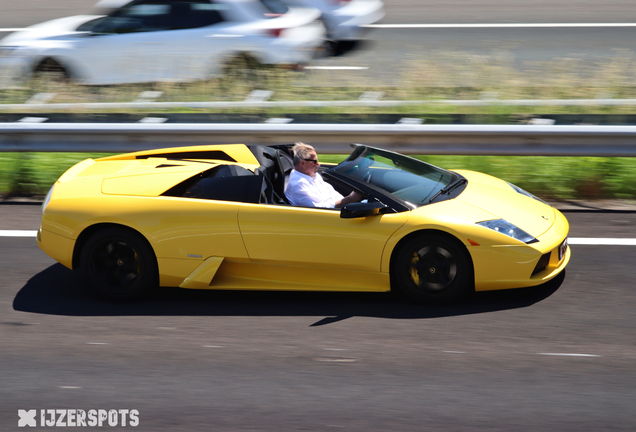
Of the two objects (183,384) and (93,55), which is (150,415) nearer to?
(183,384)

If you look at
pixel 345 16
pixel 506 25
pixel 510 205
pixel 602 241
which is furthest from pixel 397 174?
pixel 506 25

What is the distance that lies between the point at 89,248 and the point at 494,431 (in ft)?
10.6

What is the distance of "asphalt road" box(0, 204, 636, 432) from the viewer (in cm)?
378

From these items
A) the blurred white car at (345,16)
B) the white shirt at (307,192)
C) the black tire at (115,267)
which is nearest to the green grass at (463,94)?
the blurred white car at (345,16)

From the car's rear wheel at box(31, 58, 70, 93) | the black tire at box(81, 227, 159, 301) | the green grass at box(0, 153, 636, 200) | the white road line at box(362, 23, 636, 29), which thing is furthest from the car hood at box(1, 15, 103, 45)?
the white road line at box(362, 23, 636, 29)

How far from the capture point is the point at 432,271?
195 inches

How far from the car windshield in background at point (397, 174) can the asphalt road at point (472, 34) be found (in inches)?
146

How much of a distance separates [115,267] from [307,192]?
1.56 metres

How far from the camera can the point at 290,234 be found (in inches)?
195

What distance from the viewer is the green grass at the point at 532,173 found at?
24.6 ft

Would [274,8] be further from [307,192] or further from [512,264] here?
[512,264]

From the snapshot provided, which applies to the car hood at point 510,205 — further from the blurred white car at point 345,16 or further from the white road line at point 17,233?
the blurred white car at point 345,16

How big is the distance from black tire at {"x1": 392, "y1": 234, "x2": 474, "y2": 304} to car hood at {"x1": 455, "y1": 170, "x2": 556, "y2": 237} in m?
0.46

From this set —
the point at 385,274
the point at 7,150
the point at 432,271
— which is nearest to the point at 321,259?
the point at 385,274
